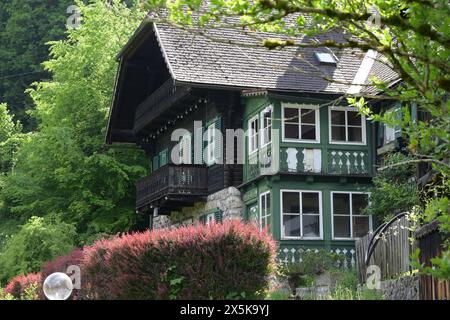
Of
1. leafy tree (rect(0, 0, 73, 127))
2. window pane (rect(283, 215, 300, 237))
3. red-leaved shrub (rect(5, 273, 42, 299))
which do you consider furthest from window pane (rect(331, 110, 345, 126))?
leafy tree (rect(0, 0, 73, 127))

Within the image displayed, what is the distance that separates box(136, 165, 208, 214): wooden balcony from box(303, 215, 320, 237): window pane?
4.22 m

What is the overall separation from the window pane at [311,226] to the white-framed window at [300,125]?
216cm

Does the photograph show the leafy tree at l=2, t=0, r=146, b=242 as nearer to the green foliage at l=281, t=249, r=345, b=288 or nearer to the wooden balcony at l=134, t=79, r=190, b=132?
the wooden balcony at l=134, t=79, r=190, b=132

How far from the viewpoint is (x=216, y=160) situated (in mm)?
28734

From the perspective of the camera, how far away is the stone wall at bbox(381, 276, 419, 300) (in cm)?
1653

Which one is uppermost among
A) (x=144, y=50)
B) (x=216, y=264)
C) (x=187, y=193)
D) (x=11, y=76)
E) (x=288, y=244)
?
(x=11, y=76)

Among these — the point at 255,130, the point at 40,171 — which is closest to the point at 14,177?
the point at 40,171

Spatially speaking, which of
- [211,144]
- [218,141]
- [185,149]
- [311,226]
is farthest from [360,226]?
[185,149]

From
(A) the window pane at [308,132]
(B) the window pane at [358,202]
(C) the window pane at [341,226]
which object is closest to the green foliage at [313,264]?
(C) the window pane at [341,226]

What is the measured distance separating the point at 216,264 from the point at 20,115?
38.6 meters

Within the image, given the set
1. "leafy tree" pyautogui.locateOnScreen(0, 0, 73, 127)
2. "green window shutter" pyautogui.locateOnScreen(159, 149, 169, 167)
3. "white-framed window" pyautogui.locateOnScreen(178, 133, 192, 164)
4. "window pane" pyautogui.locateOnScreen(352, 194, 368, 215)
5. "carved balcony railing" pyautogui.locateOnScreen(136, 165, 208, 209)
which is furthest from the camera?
"leafy tree" pyautogui.locateOnScreen(0, 0, 73, 127)

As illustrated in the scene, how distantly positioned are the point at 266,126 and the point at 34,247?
9076 millimetres

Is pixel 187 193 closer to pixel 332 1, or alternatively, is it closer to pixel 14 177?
pixel 14 177

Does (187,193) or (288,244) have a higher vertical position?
(187,193)
